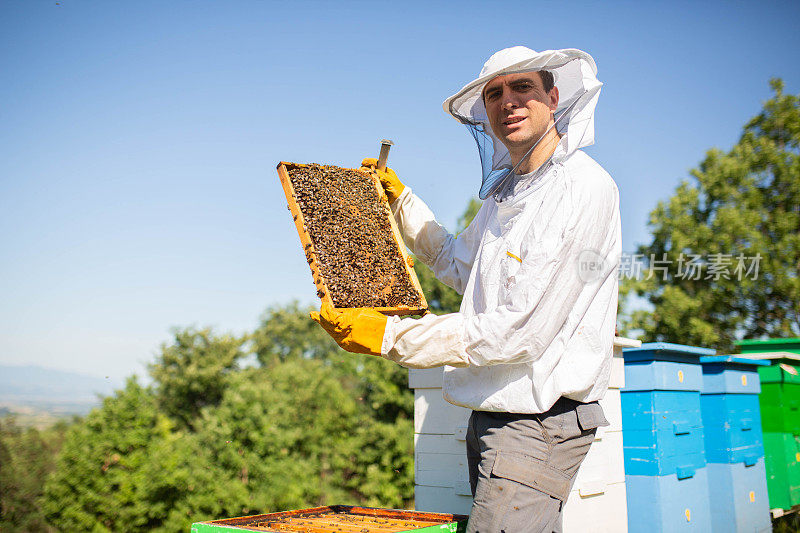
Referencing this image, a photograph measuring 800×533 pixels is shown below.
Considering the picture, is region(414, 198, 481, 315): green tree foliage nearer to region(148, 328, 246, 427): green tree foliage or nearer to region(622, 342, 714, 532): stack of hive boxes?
region(148, 328, 246, 427): green tree foliage

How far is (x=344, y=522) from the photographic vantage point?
247 cm

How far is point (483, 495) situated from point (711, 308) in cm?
1873

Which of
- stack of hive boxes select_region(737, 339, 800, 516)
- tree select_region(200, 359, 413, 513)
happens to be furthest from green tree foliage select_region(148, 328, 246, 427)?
stack of hive boxes select_region(737, 339, 800, 516)

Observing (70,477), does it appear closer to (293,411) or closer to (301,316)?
(293,411)

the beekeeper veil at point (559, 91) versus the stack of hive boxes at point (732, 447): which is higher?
the beekeeper veil at point (559, 91)

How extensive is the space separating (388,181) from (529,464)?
5.60ft

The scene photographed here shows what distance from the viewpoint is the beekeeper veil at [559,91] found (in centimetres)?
235

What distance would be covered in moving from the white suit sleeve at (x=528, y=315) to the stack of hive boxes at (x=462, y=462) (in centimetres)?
141

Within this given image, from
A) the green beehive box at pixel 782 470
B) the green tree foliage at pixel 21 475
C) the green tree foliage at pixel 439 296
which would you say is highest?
the green tree foliage at pixel 439 296

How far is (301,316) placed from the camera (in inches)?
1804

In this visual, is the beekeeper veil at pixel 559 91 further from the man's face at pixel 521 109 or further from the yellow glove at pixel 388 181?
the yellow glove at pixel 388 181

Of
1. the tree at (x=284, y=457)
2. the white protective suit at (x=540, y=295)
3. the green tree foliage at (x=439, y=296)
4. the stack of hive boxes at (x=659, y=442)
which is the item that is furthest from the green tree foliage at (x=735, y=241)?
the white protective suit at (x=540, y=295)

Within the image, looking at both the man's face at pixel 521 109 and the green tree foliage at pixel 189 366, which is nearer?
the man's face at pixel 521 109

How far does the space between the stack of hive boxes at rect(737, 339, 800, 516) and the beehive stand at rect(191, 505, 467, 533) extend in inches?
180
